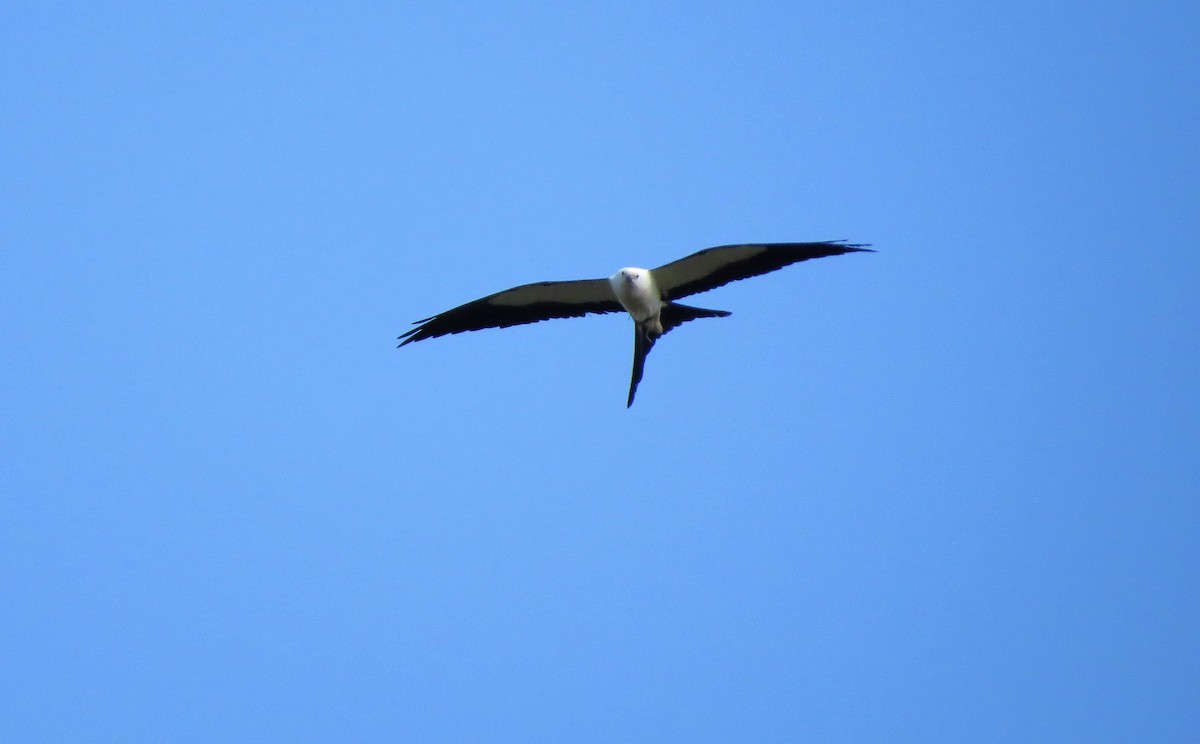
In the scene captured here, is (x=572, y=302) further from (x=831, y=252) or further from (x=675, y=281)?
(x=831, y=252)

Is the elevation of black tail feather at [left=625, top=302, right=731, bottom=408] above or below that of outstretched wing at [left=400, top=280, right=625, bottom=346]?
below

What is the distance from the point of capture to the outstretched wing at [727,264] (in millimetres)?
11852

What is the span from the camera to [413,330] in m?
13.2

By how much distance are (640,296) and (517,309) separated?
4.83 ft

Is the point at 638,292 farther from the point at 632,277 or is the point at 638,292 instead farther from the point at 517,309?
the point at 517,309

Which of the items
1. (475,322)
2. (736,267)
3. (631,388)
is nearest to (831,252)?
(736,267)

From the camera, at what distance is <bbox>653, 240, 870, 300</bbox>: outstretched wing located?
1185cm

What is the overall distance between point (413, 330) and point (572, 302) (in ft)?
5.40

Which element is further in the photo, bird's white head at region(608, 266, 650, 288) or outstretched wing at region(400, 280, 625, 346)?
outstretched wing at region(400, 280, 625, 346)

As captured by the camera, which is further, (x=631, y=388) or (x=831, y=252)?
(x=631, y=388)

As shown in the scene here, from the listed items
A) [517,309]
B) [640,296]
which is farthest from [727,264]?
[517,309]

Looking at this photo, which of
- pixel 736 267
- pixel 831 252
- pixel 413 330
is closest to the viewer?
pixel 831 252

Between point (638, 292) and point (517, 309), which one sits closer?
point (638, 292)

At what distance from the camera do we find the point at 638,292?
12383 mm
